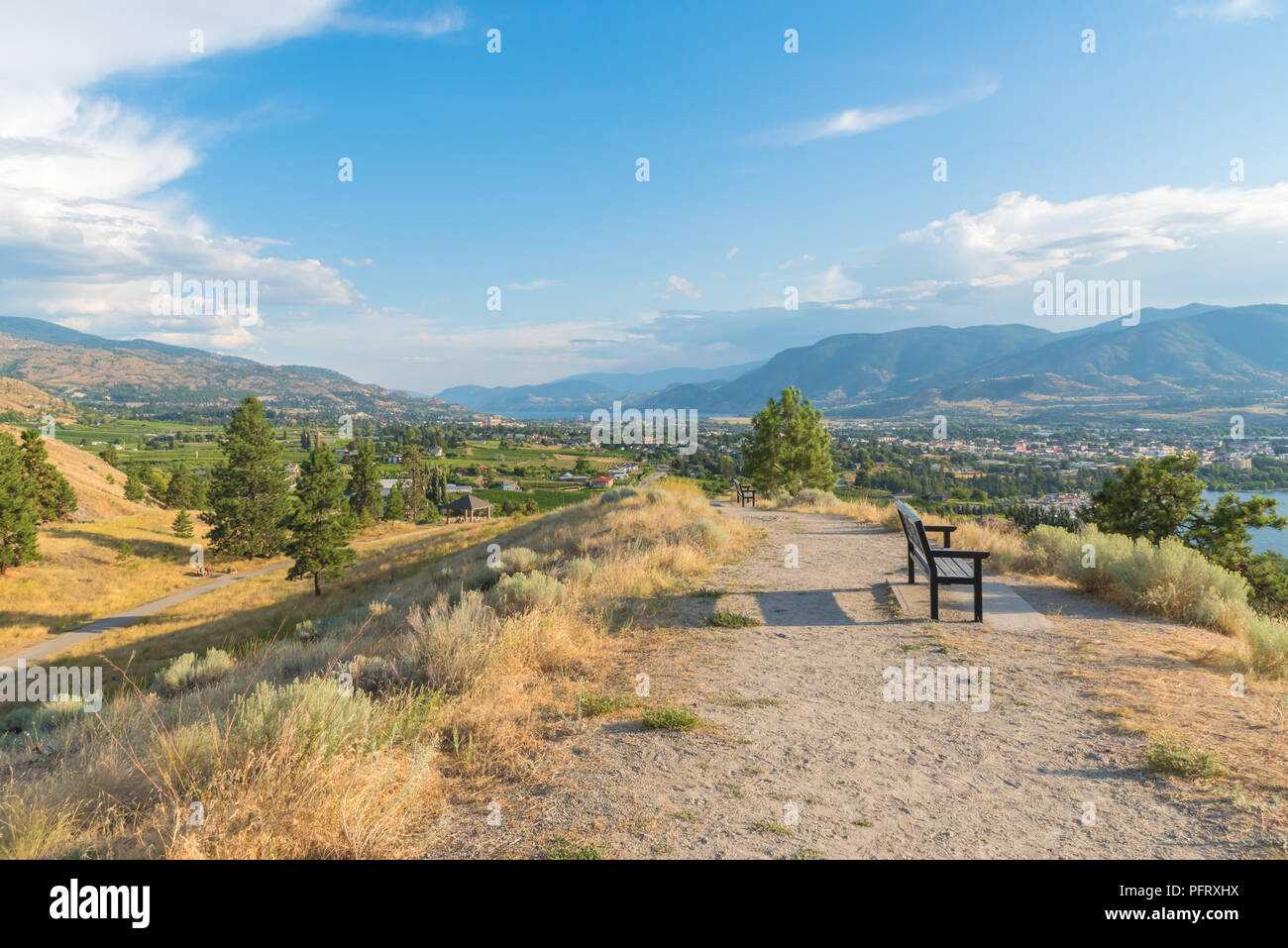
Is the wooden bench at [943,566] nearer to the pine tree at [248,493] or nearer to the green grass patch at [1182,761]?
the green grass patch at [1182,761]

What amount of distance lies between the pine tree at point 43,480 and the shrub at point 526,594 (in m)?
54.3

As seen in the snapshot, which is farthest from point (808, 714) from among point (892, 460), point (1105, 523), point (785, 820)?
point (892, 460)

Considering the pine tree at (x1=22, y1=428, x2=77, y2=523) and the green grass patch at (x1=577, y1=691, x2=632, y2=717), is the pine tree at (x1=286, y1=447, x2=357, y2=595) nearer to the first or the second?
the pine tree at (x1=22, y1=428, x2=77, y2=523)

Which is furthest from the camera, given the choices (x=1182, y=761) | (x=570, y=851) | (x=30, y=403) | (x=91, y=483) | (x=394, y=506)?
(x=30, y=403)

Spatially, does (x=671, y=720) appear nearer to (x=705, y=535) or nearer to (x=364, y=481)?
(x=705, y=535)

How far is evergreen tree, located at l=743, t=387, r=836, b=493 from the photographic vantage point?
Answer: 3234 cm

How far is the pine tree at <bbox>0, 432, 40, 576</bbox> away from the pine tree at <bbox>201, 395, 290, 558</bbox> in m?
13.0

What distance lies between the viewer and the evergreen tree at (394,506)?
7825cm

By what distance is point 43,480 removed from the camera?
47.7 metres

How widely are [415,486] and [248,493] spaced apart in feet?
119

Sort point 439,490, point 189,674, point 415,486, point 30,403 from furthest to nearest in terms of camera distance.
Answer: point 30,403 → point 439,490 → point 415,486 → point 189,674

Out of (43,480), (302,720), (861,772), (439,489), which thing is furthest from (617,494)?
(439,489)

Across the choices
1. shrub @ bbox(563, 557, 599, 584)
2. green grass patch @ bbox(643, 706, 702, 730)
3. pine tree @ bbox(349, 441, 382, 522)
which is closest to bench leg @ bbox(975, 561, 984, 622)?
green grass patch @ bbox(643, 706, 702, 730)
